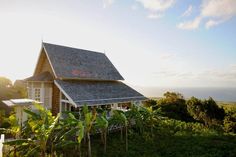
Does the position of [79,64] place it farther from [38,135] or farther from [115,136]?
[38,135]

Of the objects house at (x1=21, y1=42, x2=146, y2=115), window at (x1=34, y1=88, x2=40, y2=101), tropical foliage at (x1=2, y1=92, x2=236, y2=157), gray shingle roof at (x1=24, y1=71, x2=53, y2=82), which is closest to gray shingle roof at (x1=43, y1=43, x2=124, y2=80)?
house at (x1=21, y1=42, x2=146, y2=115)

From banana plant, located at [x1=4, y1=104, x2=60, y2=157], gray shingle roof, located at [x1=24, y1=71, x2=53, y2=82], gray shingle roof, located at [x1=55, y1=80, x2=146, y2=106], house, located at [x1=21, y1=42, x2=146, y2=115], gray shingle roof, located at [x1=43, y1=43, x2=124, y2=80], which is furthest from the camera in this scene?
gray shingle roof, located at [x1=43, y1=43, x2=124, y2=80]

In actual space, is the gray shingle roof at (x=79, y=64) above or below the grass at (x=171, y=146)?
above

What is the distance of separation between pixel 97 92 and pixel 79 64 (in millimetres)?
4489

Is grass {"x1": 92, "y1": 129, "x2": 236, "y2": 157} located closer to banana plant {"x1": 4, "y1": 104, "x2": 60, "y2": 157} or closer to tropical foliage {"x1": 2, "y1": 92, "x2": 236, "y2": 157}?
tropical foliage {"x1": 2, "y1": 92, "x2": 236, "y2": 157}

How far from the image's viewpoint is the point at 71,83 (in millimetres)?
20062

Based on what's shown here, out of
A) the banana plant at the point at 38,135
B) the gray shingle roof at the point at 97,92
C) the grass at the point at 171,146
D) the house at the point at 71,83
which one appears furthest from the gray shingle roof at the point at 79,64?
the banana plant at the point at 38,135

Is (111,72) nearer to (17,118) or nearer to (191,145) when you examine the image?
(191,145)

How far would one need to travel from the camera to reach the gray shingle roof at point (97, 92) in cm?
1788

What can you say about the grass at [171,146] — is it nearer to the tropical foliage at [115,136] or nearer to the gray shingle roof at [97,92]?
the tropical foliage at [115,136]

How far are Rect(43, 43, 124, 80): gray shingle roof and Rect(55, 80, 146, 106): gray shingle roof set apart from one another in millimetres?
712

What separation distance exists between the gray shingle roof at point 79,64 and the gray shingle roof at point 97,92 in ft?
2.33

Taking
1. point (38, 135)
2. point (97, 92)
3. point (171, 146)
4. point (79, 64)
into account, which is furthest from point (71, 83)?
point (171, 146)

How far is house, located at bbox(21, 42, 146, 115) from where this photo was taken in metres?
18.9
